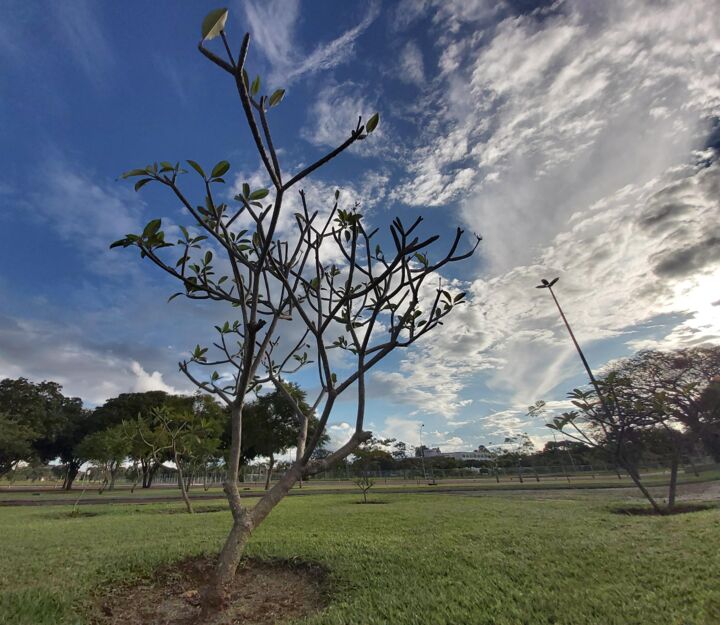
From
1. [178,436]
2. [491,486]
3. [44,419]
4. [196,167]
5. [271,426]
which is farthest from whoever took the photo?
[44,419]

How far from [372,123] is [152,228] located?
6.08 ft

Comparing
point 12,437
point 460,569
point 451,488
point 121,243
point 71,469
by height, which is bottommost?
point 460,569

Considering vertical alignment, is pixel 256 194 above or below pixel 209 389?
above

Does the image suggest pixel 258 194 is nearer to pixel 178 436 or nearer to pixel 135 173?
pixel 135 173

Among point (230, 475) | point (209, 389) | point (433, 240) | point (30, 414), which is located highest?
point (30, 414)

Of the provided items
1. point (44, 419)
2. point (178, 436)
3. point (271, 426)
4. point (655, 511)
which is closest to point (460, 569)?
point (655, 511)

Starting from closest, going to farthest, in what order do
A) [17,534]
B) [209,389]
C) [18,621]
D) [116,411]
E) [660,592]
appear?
[18,621] < [660,592] < [209,389] < [17,534] < [116,411]

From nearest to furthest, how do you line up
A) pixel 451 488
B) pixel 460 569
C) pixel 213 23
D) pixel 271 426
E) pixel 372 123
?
1. pixel 213 23
2. pixel 372 123
3. pixel 460 569
4. pixel 451 488
5. pixel 271 426

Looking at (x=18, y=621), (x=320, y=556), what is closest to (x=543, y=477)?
(x=320, y=556)

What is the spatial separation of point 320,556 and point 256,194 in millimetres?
4582

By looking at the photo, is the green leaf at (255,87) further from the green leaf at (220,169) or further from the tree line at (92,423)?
the tree line at (92,423)

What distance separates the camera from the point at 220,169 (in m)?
2.73

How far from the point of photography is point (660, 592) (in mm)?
3385

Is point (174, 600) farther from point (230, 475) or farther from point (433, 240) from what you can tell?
point (433, 240)
